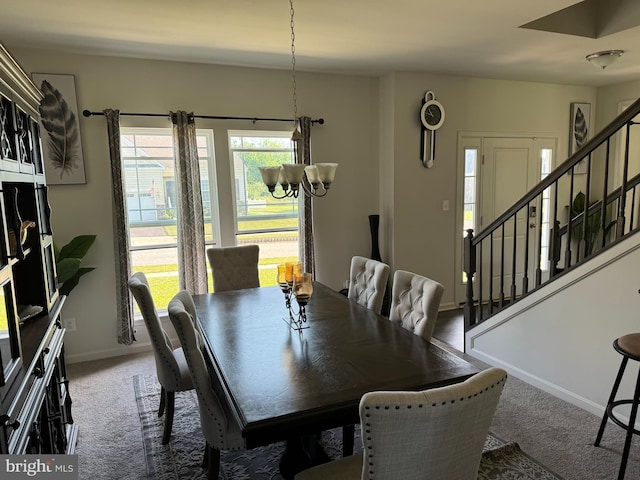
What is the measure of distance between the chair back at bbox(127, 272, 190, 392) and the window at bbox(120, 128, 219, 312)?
1.65m

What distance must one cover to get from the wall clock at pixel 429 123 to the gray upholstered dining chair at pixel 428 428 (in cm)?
380

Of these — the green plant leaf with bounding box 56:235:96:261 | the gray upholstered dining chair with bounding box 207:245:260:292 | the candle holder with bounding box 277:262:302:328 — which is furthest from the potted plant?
the candle holder with bounding box 277:262:302:328

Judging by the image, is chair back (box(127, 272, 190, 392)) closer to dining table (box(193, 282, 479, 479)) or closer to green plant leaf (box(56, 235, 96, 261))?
dining table (box(193, 282, 479, 479))

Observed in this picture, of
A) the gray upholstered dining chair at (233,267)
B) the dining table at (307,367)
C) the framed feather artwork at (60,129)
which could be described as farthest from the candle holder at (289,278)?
the framed feather artwork at (60,129)

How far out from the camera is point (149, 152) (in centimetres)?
409

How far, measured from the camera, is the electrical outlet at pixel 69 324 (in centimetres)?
388

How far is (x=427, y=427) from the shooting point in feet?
3.92

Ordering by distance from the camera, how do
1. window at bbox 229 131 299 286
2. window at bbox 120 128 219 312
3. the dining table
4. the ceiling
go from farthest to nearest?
window at bbox 229 131 299 286, window at bbox 120 128 219 312, the ceiling, the dining table

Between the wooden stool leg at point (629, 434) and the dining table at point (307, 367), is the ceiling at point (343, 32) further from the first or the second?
the wooden stool leg at point (629, 434)

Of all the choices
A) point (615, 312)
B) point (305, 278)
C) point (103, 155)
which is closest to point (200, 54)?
point (103, 155)

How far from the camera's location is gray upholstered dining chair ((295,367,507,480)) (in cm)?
117

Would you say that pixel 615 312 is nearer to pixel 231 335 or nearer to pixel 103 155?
pixel 231 335

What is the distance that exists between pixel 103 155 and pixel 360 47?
241cm

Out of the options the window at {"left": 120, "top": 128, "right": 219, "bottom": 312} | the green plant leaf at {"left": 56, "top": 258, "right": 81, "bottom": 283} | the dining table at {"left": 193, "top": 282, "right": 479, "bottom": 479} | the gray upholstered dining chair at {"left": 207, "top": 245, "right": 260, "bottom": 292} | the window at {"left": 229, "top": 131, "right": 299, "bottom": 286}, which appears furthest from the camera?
the window at {"left": 229, "top": 131, "right": 299, "bottom": 286}
